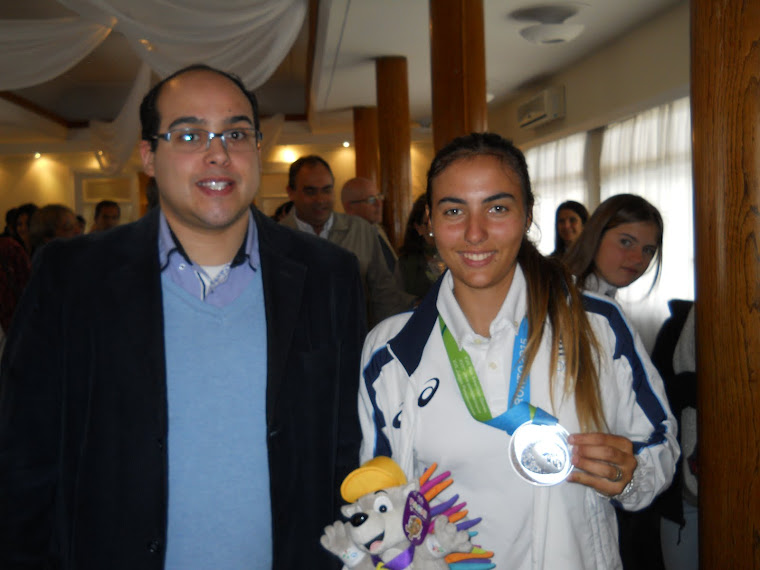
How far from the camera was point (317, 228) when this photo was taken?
4281 mm

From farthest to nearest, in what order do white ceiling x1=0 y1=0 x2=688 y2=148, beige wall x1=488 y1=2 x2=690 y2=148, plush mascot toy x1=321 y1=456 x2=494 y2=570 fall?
beige wall x1=488 y1=2 x2=690 y2=148, white ceiling x1=0 y1=0 x2=688 y2=148, plush mascot toy x1=321 y1=456 x2=494 y2=570

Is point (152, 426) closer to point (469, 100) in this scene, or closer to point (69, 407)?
point (69, 407)

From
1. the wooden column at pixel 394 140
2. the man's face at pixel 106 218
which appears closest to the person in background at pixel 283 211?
the wooden column at pixel 394 140

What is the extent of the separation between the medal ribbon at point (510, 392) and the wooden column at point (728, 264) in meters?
0.56

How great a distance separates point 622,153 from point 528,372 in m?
6.85

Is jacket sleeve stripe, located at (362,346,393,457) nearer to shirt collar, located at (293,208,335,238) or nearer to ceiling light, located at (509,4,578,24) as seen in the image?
shirt collar, located at (293,208,335,238)

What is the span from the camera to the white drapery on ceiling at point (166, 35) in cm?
420

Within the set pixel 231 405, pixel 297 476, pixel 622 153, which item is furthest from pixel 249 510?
pixel 622 153

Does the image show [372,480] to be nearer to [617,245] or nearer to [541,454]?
[541,454]

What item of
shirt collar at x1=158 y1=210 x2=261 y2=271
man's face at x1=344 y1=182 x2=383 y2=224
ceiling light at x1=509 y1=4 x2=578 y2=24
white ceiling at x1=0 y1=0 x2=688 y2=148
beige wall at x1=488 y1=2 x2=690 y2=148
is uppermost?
white ceiling at x1=0 y1=0 x2=688 y2=148

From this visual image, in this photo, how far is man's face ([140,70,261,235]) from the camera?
A: 1.60 metres

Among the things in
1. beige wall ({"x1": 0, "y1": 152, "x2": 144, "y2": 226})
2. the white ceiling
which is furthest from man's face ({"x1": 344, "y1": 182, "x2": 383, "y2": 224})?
beige wall ({"x1": 0, "y1": 152, "x2": 144, "y2": 226})

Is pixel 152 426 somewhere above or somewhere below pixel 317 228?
below

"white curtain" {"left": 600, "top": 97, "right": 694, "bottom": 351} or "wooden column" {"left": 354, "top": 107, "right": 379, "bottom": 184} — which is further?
"wooden column" {"left": 354, "top": 107, "right": 379, "bottom": 184}
